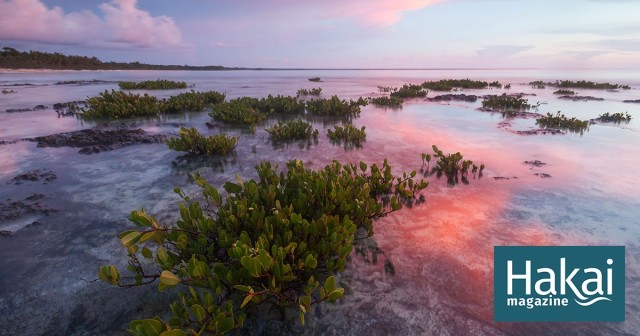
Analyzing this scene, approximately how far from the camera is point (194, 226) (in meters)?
3.45

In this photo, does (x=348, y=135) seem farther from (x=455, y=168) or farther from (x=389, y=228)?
(x=389, y=228)

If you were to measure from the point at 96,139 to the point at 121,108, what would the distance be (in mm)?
5019

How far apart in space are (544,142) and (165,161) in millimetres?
10512

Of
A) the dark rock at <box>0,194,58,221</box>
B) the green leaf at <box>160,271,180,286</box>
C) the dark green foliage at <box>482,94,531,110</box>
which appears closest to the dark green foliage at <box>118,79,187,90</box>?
the dark green foliage at <box>482,94,531,110</box>

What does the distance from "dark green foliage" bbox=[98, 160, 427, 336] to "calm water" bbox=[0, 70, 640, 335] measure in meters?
0.32

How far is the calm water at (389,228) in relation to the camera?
9.51ft

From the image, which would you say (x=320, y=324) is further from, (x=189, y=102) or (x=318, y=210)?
(x=189, y=102)

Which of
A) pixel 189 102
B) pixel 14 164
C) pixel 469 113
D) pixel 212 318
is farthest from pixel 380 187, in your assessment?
pixel 189 102

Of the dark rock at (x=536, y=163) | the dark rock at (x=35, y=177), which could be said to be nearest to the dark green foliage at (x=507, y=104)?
the dark rock at (x=536, y=163)

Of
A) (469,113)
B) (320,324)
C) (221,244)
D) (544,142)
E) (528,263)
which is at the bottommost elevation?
(320,324)

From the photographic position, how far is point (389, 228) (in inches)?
176

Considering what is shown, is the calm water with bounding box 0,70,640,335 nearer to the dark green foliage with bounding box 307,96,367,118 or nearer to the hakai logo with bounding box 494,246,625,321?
the hakai logo with bounding box 494,246,625,321

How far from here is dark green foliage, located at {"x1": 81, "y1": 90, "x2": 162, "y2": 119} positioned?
13.2 m

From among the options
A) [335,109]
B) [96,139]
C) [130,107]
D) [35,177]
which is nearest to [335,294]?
[35,177]
